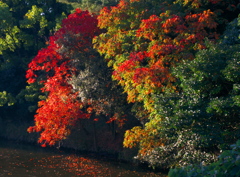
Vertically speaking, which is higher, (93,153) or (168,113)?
(168,113)

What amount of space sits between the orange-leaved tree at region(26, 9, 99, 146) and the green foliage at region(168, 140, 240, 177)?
16.2m

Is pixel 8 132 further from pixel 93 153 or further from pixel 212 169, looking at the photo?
pixel 212 169

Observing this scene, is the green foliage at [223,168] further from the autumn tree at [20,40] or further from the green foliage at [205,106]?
the autumn tree at [20,40]

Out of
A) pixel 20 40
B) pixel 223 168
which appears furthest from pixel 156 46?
pixel 20 40

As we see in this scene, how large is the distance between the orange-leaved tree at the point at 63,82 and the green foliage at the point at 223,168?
640 inches

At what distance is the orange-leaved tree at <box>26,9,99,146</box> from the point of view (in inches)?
816

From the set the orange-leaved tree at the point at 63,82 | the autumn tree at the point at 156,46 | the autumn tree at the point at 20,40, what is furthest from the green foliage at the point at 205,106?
the autumn tree at the point at 20,40

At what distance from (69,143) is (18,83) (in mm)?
7898

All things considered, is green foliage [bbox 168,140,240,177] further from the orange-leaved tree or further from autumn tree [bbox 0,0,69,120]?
autumn tree [bbox 0,0,69,120]

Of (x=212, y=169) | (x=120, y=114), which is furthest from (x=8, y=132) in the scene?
(x=212, y=169)

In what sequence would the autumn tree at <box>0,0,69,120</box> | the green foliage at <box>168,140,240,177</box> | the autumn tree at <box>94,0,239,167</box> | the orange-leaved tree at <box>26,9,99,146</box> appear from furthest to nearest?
the autumn tree at <box>0,0,69,120</box>, the orange-leaved tree at <box>26,9,99,146</box>, the autumn tree at <box>94,0,239,167</box>, the green foliage at <box>168,140,240,177</box>

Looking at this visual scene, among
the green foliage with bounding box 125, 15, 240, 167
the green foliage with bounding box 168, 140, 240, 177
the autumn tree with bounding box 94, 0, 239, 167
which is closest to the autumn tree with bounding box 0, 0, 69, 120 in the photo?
the autumn tree with bounding box 94, 0, 239, 167

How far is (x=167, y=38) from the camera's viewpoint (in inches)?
628

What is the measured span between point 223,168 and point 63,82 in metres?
18.4
